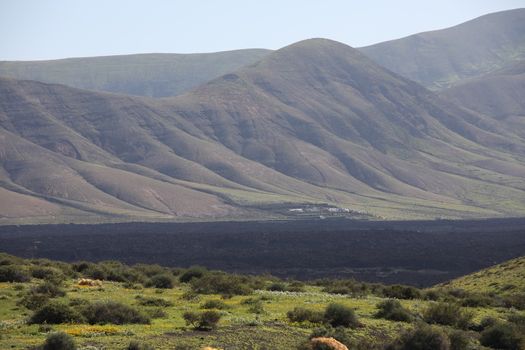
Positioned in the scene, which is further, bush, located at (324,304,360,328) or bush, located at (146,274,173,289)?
bush, located at (146,274,173,289)

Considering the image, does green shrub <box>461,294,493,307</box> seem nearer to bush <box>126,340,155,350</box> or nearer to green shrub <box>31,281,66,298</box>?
green shrub <box>31,281,66,298</box>

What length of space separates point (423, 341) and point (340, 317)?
4589 millimetres

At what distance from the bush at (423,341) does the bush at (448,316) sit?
6.40m

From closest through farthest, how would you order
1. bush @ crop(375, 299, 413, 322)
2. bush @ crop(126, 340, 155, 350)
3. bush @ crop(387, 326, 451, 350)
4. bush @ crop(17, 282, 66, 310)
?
bush @ crop(126, 340, 155, 350), bush @ crop(387, 326, 451, 350), bush @ crop(17, 282, 66, 310), bush @ crop(375, 299, 413, 322)

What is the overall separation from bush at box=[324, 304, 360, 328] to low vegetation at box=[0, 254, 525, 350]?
0.12 feet

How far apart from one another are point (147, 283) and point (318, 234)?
103 m

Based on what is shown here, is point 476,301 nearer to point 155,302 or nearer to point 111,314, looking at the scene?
point 155,302

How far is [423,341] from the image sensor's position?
25.5 meters

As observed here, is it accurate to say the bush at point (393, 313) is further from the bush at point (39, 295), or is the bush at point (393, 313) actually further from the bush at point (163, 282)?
the bush at point (39, 295)

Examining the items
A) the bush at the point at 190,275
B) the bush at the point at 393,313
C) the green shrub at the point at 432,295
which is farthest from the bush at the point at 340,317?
the bush at the point at 190,275

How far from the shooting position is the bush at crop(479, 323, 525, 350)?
Answer: 2902 cm

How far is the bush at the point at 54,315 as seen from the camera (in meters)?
27.5

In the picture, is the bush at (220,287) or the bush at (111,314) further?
the bush at (220,287)

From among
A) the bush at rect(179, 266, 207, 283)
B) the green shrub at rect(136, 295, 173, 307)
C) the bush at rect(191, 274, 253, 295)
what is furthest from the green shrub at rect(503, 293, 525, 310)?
the green shrub at rect(136, 295, 173, 307)
